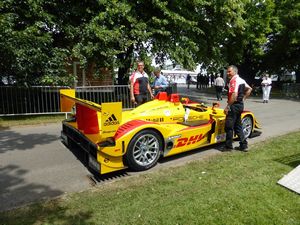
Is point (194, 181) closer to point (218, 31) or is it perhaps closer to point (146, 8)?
point (146, 8)

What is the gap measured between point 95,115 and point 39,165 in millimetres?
1567

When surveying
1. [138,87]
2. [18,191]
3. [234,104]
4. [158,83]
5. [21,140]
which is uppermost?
[158,83]

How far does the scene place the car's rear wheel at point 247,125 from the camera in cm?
695

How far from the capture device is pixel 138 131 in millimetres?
4832

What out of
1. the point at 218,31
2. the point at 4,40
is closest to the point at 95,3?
the point at 4,40

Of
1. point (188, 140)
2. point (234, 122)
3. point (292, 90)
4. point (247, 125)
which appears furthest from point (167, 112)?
point (292, 90)

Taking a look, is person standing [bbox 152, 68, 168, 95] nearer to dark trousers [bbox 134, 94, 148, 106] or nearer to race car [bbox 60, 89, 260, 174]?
dark trousers [bbox 134, 94, 148, 106]

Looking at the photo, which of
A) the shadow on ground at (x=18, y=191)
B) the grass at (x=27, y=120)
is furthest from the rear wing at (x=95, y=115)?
the grass at (x=27, y=120)

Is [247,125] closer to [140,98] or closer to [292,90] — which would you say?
[140,98]

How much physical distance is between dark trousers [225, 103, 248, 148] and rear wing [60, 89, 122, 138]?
2.70 m

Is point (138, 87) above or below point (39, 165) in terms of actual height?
above

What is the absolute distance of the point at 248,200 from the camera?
3.85 metres

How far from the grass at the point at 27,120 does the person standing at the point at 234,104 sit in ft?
20.1

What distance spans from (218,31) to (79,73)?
687cm
